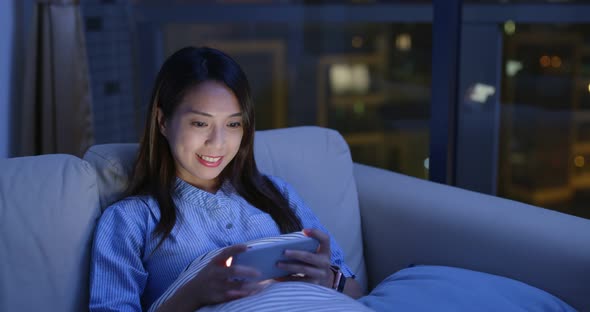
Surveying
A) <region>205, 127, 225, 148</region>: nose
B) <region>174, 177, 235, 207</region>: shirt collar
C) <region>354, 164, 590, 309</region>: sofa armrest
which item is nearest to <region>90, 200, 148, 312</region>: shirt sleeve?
<region>174, 177, 235, 207</region>: shirt collar

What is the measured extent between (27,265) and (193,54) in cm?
58

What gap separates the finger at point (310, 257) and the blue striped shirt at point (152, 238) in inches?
10.3

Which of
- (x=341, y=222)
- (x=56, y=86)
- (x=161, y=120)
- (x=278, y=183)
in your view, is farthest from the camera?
(x=56, y=86)

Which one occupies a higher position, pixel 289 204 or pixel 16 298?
pixel 289 204

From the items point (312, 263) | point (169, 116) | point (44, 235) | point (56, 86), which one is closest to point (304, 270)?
point (312, 263)

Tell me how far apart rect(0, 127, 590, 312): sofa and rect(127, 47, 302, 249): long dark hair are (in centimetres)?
9

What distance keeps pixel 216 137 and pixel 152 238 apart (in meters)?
0.26

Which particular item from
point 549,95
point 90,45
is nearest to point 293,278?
point 549,95

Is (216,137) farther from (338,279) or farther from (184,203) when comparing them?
(338,279)

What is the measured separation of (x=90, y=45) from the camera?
10.8 feet

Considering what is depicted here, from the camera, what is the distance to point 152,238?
1509 mm

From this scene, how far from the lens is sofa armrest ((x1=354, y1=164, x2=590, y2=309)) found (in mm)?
1522

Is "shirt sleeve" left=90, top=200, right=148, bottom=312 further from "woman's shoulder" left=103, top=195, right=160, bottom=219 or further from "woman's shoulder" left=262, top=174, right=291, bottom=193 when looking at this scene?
"woman's shoulder" left=262, top=174, right=291, bottom=193

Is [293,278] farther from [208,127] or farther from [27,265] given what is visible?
[27,265]
